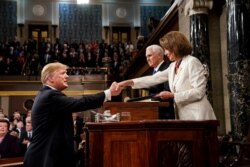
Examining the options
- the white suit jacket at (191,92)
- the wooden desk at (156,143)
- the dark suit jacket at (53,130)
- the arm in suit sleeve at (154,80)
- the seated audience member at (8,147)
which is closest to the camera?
the wooden desk at (156,143)

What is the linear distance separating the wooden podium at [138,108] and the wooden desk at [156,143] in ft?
1.03

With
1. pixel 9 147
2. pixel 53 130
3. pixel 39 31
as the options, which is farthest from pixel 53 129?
pixel 39 31

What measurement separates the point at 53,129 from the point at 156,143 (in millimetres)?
736

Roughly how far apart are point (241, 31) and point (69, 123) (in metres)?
2.59

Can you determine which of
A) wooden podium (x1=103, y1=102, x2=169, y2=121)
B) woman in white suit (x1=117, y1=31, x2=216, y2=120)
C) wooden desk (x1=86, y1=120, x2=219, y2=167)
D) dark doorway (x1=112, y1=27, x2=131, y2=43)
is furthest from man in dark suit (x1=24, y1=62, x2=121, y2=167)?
dark doorway (x1=112, y1=27, x2=131, y2=43)

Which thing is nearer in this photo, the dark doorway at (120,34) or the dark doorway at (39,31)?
the dark doorway at (39,31)

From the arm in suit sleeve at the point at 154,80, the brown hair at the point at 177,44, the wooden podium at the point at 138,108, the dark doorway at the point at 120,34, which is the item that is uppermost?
the dark doorway at the point at 120,34

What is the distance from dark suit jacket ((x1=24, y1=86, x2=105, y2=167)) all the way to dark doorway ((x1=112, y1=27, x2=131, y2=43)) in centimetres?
1773

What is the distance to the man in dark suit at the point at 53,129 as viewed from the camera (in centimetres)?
257

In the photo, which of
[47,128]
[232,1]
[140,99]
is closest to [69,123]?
[47,128]

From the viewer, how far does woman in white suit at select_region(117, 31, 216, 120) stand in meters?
2.70

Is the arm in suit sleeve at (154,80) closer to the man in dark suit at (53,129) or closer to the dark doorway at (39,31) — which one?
the man in dark suit at (53,129)

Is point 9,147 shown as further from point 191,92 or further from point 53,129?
point 191,92

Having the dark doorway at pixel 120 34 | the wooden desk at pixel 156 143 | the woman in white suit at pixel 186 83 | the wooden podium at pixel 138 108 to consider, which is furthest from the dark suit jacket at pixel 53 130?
the dark doorway at pixel 120 34
